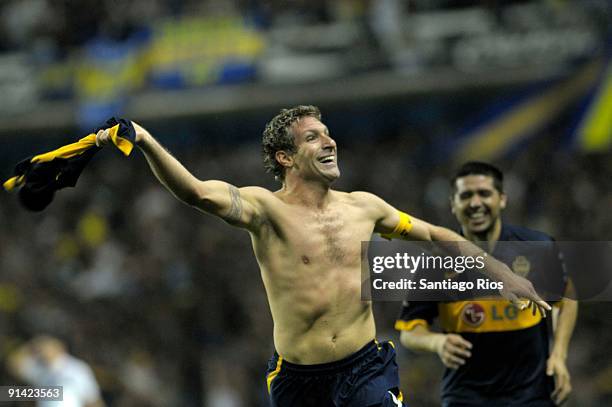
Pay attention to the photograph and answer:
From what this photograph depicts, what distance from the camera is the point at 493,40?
46.0 ft

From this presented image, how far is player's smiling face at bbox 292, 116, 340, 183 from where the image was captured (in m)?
5.32

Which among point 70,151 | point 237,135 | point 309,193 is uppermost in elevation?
point 237,135

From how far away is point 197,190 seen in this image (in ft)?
15.6

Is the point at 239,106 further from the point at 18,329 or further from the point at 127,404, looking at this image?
the point at 127,404

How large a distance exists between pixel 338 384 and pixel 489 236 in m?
1.62

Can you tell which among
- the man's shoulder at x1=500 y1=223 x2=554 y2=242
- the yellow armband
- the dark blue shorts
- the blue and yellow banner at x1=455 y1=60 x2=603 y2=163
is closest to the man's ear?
the yellow armband

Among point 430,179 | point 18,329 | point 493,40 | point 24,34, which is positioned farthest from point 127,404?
point 24,34

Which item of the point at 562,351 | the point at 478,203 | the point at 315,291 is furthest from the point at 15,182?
the point at 562,351

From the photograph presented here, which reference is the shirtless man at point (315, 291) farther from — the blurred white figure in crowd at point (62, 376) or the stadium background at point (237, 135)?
the stadium background at point (237, 135)

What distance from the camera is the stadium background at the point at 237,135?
11641mm

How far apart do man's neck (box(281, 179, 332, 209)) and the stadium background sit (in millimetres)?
5238

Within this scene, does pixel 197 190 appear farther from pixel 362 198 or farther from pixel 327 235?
pixel 362 198

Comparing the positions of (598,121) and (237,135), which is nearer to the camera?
(598,121)

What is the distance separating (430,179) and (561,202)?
2.21 metres
